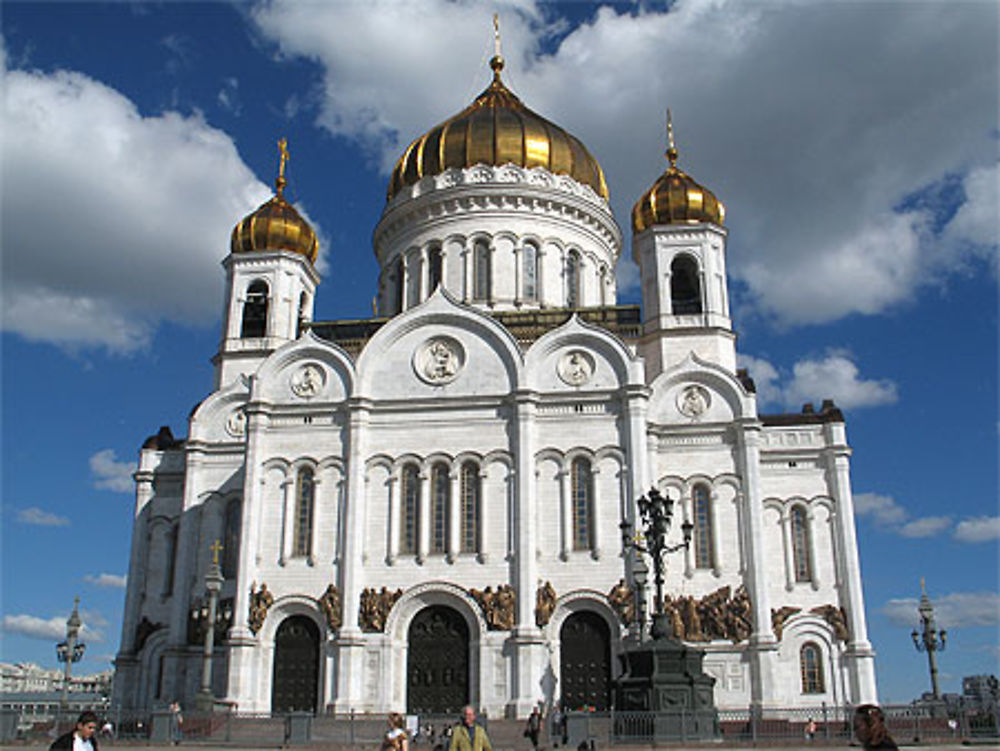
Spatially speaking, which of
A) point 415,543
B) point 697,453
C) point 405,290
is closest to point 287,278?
point 405,290

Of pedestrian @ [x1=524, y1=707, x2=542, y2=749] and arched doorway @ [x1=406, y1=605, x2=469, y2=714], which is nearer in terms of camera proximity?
pedestrian @ [x1=524, y1=707, x2=542, y2=749]

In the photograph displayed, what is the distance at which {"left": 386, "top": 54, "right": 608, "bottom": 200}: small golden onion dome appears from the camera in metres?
34.4

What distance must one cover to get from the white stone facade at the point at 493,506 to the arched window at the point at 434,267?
14.4 feet

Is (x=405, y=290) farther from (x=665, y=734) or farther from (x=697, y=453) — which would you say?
(x=665, y=734)

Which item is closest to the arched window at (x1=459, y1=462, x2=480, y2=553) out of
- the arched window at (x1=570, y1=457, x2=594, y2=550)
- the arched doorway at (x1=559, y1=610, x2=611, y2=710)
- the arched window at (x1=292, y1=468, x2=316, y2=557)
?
the arched window at (x1=570, y1=457, x2=594, y2=550)

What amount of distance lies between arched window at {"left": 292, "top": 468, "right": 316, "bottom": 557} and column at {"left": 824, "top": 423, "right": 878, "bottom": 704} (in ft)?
49.2

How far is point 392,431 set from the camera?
27484 millimetres

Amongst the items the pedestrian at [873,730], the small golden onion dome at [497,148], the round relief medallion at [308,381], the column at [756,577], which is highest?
the small golden onion dome at [497,148]

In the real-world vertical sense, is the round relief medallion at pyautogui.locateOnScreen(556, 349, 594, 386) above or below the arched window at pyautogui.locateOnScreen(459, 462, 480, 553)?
above

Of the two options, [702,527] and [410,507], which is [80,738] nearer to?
[410,507]

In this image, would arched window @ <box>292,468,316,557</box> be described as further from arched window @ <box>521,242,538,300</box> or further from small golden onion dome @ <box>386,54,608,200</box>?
small golden onion dome @ <box>386,54,608,200</box>

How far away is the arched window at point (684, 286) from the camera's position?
30953mm

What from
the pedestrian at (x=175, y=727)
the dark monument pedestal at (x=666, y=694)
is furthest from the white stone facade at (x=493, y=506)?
the dark monument pedestal at (x=666, y=694)

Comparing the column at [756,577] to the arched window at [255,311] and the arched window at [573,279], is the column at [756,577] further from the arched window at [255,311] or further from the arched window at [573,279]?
the arched window at [255,311]
